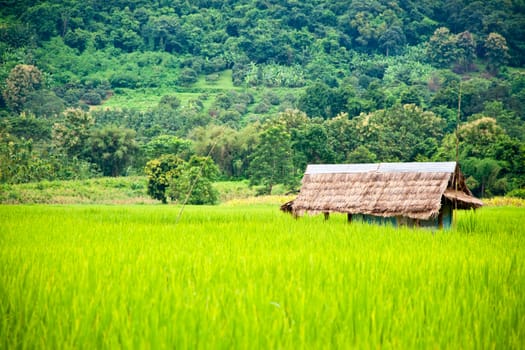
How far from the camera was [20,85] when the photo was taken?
208ft

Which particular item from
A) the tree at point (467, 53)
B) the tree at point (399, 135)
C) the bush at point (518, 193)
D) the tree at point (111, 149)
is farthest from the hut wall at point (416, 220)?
the tree at point (467, 53)

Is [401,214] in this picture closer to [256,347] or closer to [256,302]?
[256,302]

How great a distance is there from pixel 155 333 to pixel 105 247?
396 cm

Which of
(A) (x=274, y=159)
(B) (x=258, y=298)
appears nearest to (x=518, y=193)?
(A) (x=274, y=159)

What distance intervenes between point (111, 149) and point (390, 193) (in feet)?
88.2

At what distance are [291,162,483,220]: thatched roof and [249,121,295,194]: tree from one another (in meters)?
16.5

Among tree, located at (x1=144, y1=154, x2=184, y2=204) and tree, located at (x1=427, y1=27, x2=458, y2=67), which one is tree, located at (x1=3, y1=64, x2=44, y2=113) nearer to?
tree, located at (x1=144, y1=154, x2=184, y2=204)

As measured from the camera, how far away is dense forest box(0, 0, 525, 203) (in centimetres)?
3130

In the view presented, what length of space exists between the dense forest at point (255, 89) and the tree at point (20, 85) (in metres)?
0.17

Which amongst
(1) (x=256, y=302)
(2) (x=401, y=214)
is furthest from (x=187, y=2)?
(1) (x=256, y=302)

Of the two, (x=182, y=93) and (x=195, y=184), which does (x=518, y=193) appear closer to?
(x=195, y=184)

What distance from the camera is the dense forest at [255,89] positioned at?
3130cm

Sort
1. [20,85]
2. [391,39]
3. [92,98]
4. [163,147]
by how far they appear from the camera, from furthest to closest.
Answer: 1. [391,39]
2. [92,98]
3. [20,85]
4. [163,147]

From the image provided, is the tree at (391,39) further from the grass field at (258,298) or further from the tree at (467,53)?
the grass field at (258,298)
